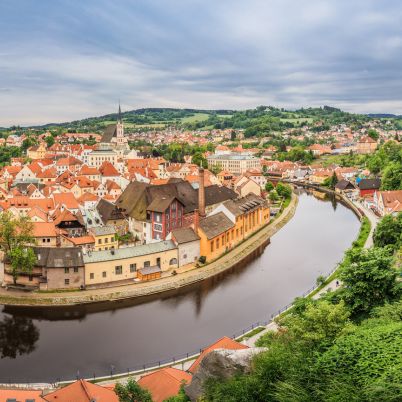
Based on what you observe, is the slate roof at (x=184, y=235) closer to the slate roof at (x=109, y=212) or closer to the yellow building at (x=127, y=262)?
the yellow building at (x=127, y=262)

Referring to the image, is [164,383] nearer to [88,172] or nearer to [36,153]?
[88,172]

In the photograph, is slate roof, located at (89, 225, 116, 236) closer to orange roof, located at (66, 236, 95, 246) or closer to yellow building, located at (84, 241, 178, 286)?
orange roof, located at (66, 236, 95, 246)

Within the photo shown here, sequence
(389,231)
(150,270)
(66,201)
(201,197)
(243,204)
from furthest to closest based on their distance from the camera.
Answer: (66,201) < (243,204) < (201,197) < (389,231) < (150,270)

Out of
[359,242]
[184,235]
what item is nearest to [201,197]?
[184,235]

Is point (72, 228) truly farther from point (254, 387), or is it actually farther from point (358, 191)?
point (358, 191)

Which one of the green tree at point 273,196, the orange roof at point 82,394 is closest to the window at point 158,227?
the orange roof at point 82,394

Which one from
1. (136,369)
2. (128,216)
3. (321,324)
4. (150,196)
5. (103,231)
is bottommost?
(136,369)

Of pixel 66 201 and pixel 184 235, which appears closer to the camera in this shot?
pixel 184 235
